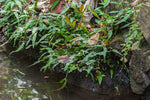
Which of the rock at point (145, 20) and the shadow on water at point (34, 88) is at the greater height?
the rock at point (145, 20)

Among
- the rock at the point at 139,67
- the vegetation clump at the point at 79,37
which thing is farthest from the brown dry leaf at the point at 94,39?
the rock at the point at 139,67

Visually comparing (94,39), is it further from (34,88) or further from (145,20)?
(34,88)

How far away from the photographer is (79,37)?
91.7 inches

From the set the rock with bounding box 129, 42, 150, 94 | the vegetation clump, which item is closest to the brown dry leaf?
the vegetation clump

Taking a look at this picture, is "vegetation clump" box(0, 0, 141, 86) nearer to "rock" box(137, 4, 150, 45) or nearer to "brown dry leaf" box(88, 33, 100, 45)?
"brown dry leaf" box(88, 33, 100, 45)

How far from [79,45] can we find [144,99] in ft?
2.90

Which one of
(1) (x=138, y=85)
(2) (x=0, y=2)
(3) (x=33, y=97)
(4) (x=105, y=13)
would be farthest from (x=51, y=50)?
(2) (x=0, y=2)

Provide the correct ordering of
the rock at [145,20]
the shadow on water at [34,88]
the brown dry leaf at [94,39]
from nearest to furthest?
the rock at [145,20]
the shadow on water at [34,88]
the brown dry leaf at [94,39]

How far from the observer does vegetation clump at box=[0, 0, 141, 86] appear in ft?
7.03

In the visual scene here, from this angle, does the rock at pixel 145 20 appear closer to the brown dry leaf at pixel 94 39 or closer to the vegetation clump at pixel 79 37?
the vegetation clump at pixel 79 37

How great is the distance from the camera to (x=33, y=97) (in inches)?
81.6

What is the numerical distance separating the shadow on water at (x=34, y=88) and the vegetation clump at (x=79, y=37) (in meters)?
0.14

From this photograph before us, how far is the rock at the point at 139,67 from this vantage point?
6.20 feet

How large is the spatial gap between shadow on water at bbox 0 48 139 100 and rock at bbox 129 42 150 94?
142 mm
